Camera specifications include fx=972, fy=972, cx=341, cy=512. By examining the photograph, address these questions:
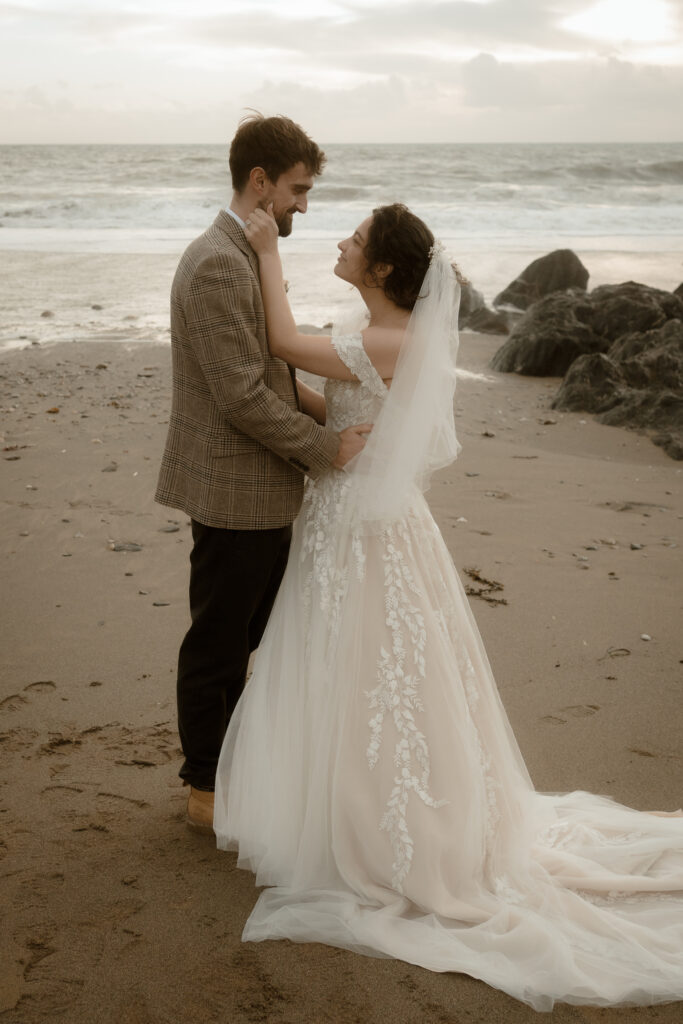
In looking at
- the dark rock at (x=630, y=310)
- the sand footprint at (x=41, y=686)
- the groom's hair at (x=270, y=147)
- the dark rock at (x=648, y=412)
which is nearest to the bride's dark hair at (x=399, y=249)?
the groom's hair at (x=270, y=147)

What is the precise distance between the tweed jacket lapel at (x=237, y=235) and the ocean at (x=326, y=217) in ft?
29.8

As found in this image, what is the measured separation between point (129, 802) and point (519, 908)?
144 cm

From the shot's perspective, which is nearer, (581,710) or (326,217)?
(581,710)

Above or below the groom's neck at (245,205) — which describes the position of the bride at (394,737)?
below

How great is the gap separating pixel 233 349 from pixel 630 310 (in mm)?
8807

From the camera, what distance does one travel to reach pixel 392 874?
2.91m

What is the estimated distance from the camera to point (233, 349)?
295cm

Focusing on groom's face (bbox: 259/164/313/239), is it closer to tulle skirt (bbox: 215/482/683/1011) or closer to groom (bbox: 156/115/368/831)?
groom (bbox: 156/115/368/831)

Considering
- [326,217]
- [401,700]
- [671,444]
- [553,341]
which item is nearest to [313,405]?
[401,700]

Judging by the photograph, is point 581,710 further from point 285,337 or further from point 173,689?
point 285,337

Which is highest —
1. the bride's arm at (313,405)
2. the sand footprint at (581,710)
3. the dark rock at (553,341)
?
the bride's arm at (313,405)

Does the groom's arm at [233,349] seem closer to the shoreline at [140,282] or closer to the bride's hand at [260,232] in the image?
the bride's hand at [260,232]

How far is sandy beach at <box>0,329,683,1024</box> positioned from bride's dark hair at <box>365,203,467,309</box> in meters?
1.94

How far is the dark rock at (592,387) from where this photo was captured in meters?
9.09
